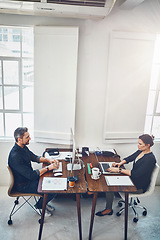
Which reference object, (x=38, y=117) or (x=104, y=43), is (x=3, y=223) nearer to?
(x=38, y=117)

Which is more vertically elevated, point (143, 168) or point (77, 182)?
point (143, 168)

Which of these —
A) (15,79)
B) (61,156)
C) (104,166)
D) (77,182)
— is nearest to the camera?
(77,182)

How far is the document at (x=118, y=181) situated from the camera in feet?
9.40

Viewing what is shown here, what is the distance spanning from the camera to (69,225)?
323 centimetres

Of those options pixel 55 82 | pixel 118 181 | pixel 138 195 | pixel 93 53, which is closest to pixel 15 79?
pixel 55 82

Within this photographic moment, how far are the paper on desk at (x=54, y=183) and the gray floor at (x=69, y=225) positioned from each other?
81 centimetres

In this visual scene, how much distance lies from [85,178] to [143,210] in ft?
4.20

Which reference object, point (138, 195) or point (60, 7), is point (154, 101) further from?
point (60, 7)

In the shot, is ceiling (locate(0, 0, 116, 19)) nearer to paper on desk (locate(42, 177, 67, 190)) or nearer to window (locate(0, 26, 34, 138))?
window (locate(0, 26, 34, 138))

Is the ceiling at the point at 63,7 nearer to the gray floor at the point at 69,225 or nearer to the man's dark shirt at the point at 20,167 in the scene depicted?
the man's dark shirt at the point at 20,167

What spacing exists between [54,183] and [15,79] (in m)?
1.99

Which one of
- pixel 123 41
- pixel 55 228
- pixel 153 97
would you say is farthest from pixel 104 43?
pixel 55 228

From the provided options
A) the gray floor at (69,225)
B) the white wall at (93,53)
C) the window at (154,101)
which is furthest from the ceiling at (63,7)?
the gray floor at (69,225)

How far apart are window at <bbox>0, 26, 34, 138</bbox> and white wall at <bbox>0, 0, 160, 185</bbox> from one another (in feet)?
0.81
